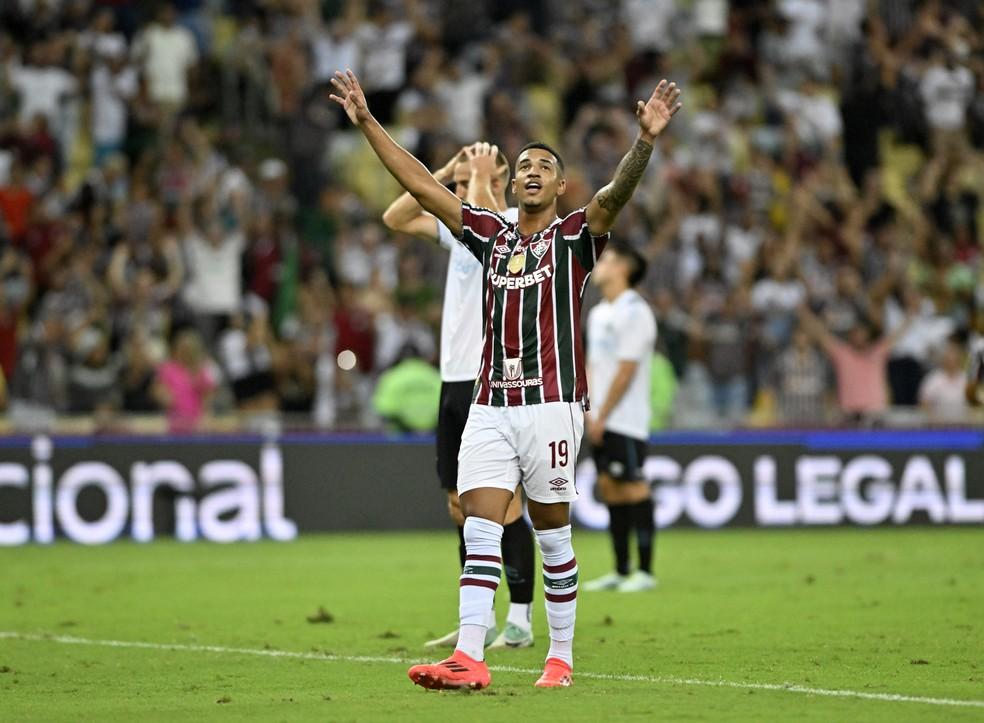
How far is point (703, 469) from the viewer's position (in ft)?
64.6

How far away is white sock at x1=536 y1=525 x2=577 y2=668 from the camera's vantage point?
336 inches

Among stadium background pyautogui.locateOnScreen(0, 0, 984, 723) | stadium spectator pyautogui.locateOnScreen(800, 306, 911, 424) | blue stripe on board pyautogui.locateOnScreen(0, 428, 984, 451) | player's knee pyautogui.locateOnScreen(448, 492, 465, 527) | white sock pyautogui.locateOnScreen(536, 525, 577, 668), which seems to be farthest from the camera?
stadium spectator pyautogui.locateOnScreen(800, 306, 911, 424)

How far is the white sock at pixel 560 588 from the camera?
8539 millimetres

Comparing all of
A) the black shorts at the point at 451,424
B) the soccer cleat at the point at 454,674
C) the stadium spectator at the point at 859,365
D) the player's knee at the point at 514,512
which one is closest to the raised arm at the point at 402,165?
the black shorts at the point at 451,424

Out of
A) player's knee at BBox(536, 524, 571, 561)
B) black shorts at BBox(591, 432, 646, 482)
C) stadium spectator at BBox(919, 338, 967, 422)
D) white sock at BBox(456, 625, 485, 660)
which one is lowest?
white sock at BBox(456, 625, 485, 660)

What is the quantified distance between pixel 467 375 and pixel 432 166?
13014 millimetres

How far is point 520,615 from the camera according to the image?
10234 millimetres

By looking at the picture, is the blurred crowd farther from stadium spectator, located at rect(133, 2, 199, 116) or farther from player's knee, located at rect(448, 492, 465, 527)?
player's knee, located at rect(448, 492, 465, 527)

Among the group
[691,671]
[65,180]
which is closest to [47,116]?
[65,180]

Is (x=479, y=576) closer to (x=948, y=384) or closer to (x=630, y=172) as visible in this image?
(x=630, y=172)

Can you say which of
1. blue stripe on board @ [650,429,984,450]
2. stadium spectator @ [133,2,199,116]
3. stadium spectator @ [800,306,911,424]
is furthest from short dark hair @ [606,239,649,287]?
stadium spectator @ [133,2,199,116]

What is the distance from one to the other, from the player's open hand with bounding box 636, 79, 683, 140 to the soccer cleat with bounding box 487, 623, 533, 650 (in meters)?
3.37

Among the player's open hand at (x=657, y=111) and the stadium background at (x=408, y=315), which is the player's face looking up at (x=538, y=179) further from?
the stadium background at (x=408, y=315)

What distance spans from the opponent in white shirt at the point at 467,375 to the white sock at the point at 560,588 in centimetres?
142
